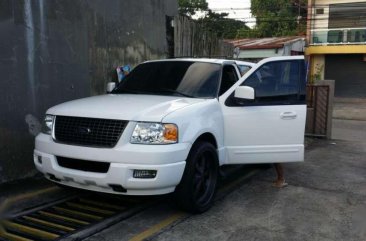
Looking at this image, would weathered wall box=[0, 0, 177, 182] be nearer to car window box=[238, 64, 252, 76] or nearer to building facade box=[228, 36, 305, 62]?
car window box=[238, 64, 252, 76]

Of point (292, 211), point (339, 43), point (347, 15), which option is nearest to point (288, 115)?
point (292, 211)

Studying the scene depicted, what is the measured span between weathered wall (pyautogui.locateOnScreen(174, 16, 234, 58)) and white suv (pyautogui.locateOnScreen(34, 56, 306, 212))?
157 inches

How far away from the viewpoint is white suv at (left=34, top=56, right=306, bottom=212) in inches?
173

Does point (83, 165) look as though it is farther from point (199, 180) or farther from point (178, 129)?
point (199, 180)

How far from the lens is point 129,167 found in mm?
4312

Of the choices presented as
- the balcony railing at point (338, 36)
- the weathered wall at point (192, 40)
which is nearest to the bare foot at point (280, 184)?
the weathered wall at point (192, 40)

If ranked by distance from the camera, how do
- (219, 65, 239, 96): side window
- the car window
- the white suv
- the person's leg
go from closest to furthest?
1. the white suv
2. (219, 65, 239, 96): side window
3. the car window
4. the person's leg

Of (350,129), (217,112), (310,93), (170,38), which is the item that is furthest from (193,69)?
(350,129)

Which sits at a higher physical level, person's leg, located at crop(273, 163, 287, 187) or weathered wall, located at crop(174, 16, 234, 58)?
weathered wall, located at crop(174, 16, 234, 58)

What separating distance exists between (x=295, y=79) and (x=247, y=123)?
1009 mm

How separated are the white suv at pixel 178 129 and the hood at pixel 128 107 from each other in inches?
0.4

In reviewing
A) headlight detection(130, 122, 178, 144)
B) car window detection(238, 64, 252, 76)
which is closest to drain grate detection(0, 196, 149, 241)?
headlight detection(130, 122, 178, 144)

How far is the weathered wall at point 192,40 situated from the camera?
10.1 metres

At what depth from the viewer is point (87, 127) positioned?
4.59 meters
